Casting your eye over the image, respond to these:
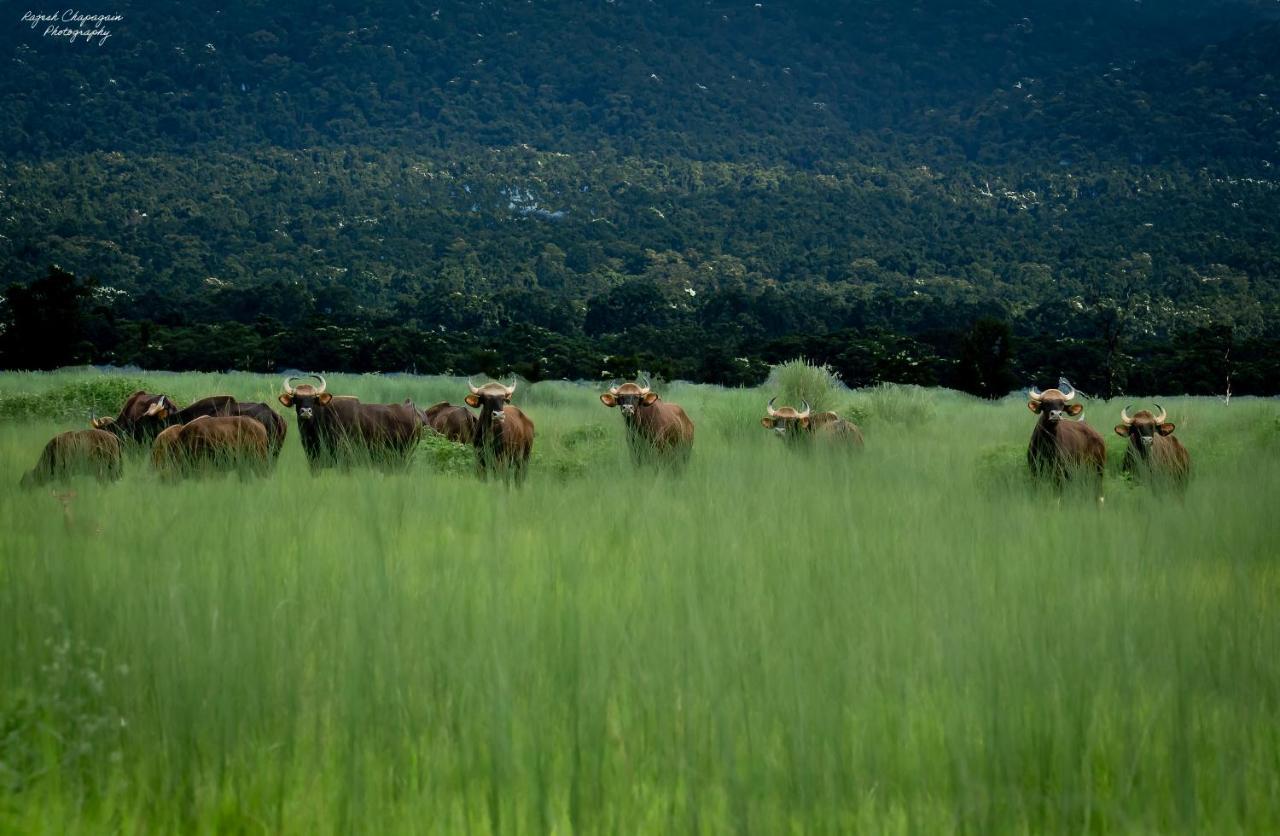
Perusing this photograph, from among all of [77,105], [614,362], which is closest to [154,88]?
[77,105]

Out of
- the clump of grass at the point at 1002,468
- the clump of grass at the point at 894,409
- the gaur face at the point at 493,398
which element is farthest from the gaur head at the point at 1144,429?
the clump of grass at the point at 894,409

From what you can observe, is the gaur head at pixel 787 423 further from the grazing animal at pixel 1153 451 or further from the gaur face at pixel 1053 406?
the grazing animal at pixel 1153 451

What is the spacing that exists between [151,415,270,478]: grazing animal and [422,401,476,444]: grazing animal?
304cm

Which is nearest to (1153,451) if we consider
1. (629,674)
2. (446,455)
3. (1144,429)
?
(1144,429)

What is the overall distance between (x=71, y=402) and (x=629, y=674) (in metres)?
17.5

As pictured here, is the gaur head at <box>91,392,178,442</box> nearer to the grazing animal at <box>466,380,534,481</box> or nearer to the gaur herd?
the gaur herd

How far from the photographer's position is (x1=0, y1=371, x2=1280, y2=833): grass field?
3666 mm

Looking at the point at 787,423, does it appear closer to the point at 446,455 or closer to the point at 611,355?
the point at 446,455

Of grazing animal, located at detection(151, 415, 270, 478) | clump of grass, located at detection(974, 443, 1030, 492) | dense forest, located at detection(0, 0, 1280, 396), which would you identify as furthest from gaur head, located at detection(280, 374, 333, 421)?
dense forest, located at detection(0, 0, 1280, 396)

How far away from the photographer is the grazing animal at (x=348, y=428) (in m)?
13.0

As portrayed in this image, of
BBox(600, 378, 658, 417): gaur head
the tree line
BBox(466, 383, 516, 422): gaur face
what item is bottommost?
the tree line

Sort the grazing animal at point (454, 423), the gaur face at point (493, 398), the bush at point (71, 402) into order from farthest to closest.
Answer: the bush at point (71, 402) < the grazing animal at point (454, 423) < the gaur face at point (493, 398)

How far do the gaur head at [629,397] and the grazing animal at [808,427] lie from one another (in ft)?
7.65

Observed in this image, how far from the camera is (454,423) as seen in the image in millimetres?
15375
